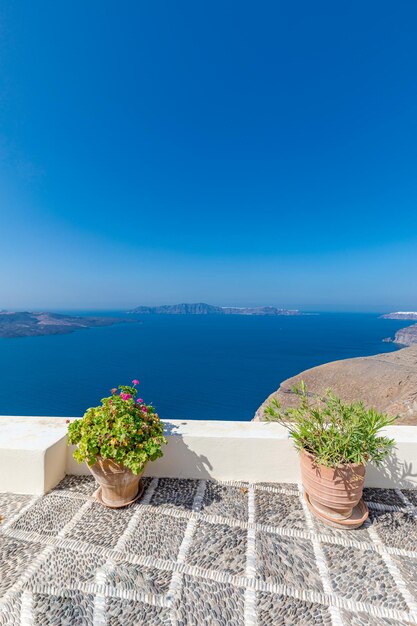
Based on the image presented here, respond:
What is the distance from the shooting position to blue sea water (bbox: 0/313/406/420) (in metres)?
50.8

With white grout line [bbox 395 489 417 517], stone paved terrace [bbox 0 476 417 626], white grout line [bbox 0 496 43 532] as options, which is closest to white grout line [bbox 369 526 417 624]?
stone paved terrace [bbox 0 476 417 626]

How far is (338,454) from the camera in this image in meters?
2.39

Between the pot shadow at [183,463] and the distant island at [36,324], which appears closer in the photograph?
the pot shadow at [183,463]

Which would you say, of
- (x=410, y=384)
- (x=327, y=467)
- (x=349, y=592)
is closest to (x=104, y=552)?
(x=349, y=592)

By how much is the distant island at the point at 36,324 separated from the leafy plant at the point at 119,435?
135m

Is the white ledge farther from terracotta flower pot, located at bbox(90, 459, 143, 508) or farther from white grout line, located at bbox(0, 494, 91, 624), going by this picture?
white grout line, located at bbox(0, 494, 91, 624)

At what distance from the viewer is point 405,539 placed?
236 cm

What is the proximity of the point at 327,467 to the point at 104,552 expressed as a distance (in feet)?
6.54

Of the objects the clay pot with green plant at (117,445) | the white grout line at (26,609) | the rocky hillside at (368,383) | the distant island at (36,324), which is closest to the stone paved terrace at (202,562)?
the white grout line at (26,609)

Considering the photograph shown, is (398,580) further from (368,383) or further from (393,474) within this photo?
(368,383)

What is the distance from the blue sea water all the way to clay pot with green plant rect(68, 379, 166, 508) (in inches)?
1770

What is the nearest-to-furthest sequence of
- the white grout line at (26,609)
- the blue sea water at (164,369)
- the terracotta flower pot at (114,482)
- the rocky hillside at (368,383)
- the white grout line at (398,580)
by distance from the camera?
1. the white grout line at (26,609)
2. the white grout line at (398,580)
3. the terracotta flower pot at (114,482)
4. the rocky hillside at (368,383)
5. the blue sea water at (164,369)

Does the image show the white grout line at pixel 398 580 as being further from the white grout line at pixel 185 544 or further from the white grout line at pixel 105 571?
the white grout line at pixel 105 571

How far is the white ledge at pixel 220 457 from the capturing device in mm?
2904
